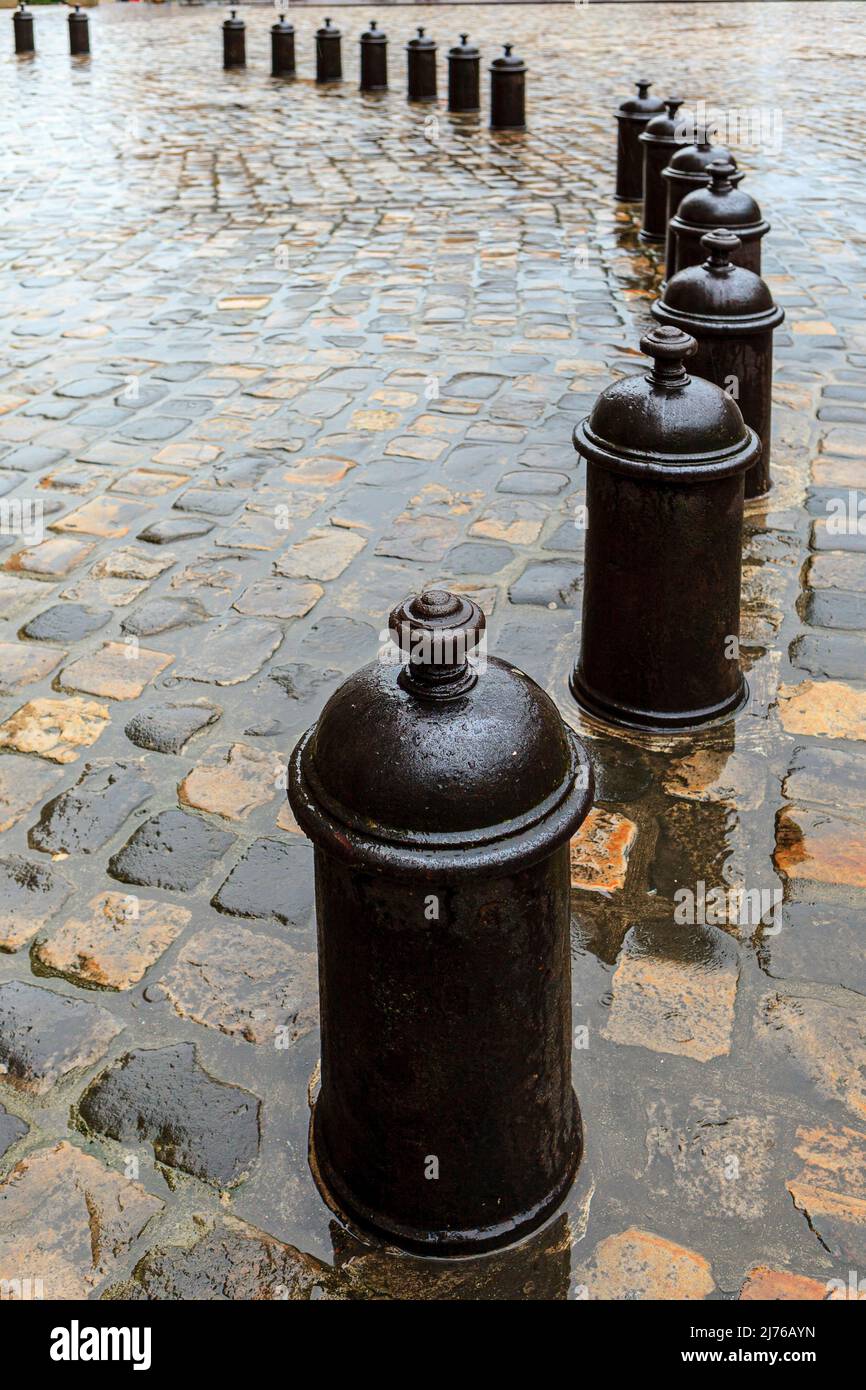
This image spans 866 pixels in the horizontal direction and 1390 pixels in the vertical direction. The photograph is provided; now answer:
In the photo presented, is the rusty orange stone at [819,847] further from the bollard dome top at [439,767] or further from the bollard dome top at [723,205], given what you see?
the bollard dome top at [723,205]

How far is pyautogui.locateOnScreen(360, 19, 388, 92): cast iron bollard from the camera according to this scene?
55.0 ft

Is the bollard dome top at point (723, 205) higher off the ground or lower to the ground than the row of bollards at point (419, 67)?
lower

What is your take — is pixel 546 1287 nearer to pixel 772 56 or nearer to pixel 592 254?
pixel 592 254

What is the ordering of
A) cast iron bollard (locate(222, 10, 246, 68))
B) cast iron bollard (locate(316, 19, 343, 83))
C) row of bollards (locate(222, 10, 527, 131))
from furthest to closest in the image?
cast iron bollard (locate(222, 10, 246, 68))
cast iron bollard (locate(316, 19, 343, 83))
row of bollards (locate(222, 10, 527, 131))

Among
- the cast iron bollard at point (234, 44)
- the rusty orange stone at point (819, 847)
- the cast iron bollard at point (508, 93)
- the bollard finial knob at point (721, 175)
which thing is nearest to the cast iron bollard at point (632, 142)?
the cast iron bollard at point (508, 93)

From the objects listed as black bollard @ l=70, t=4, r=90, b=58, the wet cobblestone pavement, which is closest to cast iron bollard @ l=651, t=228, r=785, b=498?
the wet cobblestone pavement

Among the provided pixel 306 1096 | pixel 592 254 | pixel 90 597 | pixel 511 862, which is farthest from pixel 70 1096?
pixel 592 254

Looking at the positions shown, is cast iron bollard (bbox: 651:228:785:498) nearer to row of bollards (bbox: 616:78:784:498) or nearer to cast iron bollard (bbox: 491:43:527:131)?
row of bollards (bbox: 616:78:784:498)

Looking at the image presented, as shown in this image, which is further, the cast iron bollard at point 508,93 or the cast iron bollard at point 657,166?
the cast iron bollard at point 508,93

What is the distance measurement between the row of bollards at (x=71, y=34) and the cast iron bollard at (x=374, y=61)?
248 inches

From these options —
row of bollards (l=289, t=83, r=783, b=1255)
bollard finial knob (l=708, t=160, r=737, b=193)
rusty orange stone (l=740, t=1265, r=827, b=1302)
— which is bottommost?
rusty orange stone (l=740, t=1265, r=827, b=1302)

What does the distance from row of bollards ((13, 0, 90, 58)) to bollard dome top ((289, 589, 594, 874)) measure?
2186 centimetres

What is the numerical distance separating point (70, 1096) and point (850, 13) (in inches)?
1050

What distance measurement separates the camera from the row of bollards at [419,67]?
47.1ft
